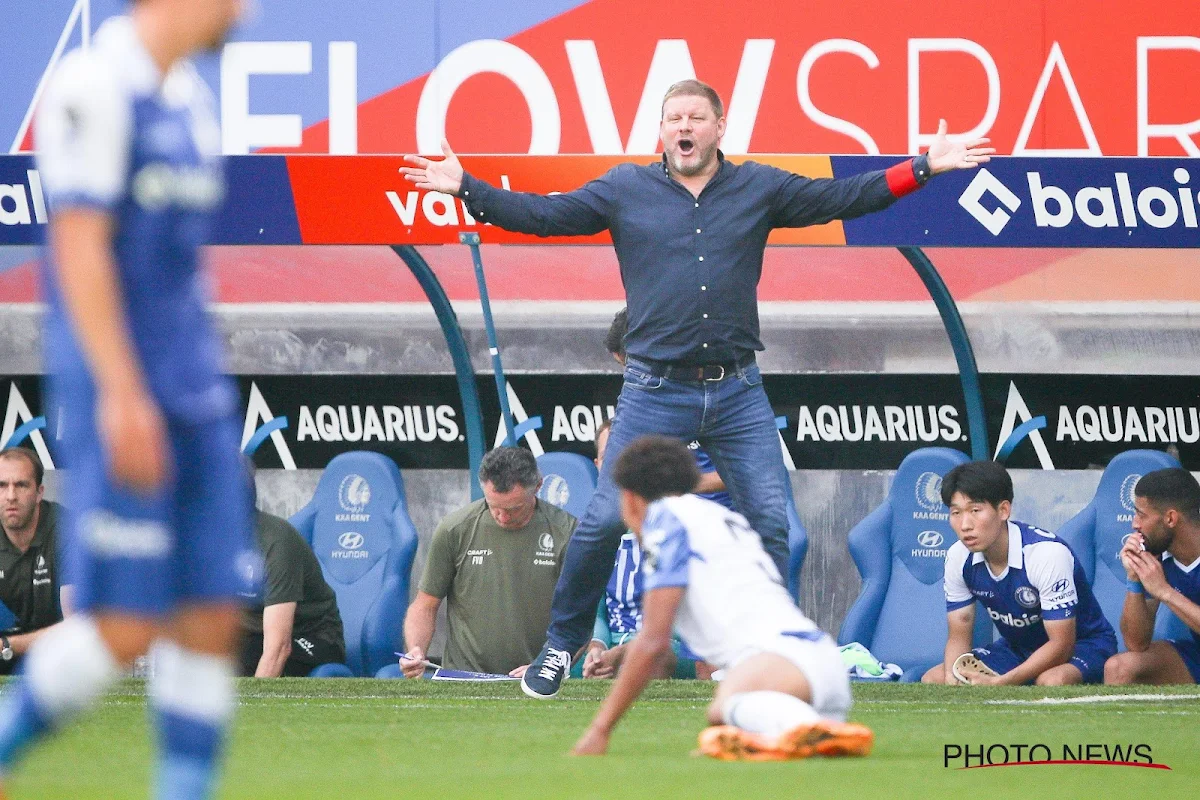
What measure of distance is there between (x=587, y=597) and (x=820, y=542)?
2558 millimetres

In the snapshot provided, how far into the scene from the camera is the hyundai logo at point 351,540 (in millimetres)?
7934

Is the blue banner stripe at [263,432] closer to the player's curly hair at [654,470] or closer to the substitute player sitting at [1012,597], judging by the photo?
the substitute player sitting at [1012,597]

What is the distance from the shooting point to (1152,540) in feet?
22.4

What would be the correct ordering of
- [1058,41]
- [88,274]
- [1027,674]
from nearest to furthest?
[88,274]
[1027,674]
[1058,41]

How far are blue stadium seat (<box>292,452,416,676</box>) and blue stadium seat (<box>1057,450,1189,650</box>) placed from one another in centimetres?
279

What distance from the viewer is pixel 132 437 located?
2510mm

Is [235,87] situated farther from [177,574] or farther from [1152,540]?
[177,574]

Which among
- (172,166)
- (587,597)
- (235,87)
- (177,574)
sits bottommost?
(587,597)

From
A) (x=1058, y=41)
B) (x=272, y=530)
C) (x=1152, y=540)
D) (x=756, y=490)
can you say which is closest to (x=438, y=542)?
(x=272, y=530)

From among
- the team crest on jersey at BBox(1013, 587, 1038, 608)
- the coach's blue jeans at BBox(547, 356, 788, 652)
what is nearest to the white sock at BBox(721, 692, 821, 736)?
the coach's blue jeans at BBox(547, 356, 788, 652)

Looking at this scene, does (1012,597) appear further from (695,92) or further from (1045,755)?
(1045,755)

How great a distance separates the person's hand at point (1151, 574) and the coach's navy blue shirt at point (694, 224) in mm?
1984

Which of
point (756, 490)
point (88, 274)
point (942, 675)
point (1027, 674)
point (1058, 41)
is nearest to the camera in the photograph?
point (88, 274)

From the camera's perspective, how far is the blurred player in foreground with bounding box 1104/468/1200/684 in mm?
6777
